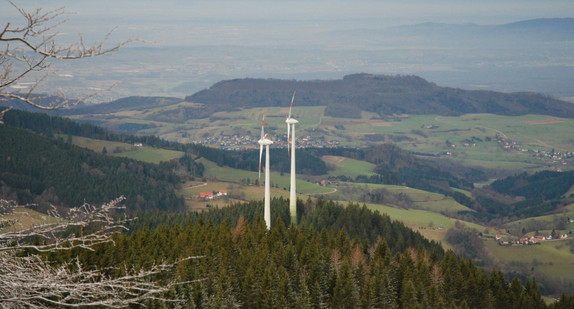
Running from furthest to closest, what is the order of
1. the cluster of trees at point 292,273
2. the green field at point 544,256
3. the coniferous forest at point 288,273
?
the green field at point 544,256, the cluster of trees at point 292,273, the coniferous forest at point 288,273

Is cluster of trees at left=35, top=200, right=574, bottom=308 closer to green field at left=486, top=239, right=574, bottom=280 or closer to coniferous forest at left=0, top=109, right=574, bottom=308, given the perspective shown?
coniferous forest at left=0, top=109, right=574, bottom=308

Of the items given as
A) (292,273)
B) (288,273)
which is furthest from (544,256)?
(288,273)

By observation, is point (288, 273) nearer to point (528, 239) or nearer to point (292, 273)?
point (292, 273)

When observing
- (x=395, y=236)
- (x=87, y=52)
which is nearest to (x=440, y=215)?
(x=395, y=236)

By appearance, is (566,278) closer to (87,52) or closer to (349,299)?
(349,299)

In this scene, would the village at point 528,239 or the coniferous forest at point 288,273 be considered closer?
the coniferous forest at point 288,273

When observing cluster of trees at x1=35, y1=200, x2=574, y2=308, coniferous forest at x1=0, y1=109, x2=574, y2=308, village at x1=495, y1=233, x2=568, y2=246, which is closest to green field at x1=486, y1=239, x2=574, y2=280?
village at x1=495, y1=233, x2=568, y2=246

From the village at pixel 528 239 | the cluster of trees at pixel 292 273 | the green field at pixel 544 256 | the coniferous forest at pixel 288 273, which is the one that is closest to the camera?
the coniferous forest at pixel 288 273

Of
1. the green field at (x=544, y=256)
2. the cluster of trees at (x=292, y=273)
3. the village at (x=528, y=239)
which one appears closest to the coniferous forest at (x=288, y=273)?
the cluster of trees at (x=292, y=273)

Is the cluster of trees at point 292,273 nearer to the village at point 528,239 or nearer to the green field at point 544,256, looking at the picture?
the green field at point 544,256

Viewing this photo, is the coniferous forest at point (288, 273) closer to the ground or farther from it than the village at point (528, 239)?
farther from it
